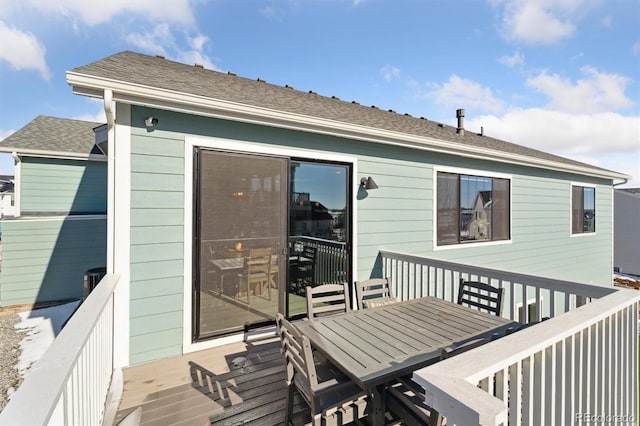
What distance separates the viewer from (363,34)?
275 inches

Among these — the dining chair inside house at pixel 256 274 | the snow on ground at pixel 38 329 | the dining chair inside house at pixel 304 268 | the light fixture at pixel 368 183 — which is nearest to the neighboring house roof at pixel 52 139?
the snow on ground at pixel 38 329

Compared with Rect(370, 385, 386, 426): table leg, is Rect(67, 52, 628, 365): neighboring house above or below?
above

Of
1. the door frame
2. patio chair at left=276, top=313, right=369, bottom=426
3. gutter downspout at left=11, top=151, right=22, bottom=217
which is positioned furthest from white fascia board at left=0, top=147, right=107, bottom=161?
patio chair at left=276, top=313, right=369, bottom=426

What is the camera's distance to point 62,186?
7125 millimetres

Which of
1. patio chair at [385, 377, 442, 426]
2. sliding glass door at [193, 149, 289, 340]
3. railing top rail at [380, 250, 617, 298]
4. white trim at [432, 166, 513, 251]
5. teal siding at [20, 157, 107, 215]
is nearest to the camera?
patio chair at [385, 377, 442, 426]

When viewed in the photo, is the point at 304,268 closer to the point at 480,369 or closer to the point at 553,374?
the point at 553,374

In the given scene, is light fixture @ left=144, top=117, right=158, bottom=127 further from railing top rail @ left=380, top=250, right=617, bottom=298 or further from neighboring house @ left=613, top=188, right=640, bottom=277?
neighboring house @ left=613, top=188, right=640, bottom=277

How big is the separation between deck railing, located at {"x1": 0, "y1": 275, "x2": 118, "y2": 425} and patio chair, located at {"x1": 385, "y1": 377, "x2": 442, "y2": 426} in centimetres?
171

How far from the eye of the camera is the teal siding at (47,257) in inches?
239

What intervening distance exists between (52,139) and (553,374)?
1029cm

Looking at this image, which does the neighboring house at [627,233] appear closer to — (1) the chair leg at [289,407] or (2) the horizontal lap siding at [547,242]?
(2) the horizontal lap siding at [547,242]

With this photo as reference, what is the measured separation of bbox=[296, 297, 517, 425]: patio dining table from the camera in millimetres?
1807

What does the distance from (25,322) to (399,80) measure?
35.1 feet

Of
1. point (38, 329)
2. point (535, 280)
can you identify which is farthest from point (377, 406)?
point (38, 329)
